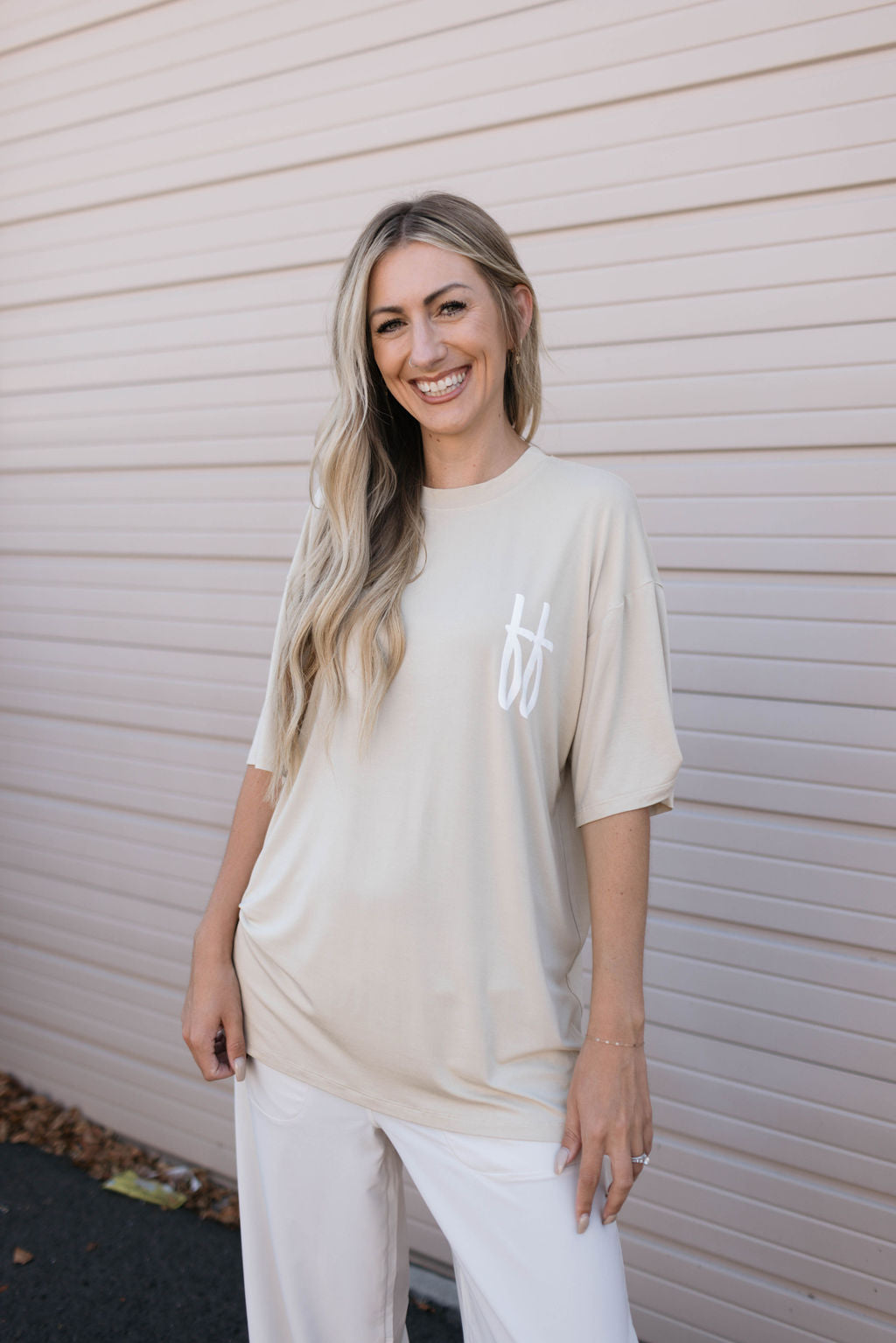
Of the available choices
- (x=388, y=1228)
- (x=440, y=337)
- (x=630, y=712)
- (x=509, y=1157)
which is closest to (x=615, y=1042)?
(x=509, y=1157)

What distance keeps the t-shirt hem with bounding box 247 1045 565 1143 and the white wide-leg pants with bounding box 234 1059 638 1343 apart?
11 mm

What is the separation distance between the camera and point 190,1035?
1.75 m

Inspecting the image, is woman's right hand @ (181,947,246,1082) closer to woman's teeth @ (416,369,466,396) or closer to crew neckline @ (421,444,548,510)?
crew neckline @ (421,444,548,510)

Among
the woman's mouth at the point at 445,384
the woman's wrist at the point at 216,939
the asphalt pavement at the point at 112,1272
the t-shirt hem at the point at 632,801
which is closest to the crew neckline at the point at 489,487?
the woman's mouth at the point at 445,384

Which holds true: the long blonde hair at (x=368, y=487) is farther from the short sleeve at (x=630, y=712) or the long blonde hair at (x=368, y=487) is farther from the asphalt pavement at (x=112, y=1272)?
the asphalt pavement at (x=112, y=1272)

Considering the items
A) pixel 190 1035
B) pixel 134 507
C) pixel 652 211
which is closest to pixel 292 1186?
pixel 190 1035

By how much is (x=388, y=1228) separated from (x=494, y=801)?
0.74 metres

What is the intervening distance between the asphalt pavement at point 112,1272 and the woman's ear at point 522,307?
2.35 meters

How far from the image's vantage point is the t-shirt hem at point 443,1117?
1479mm

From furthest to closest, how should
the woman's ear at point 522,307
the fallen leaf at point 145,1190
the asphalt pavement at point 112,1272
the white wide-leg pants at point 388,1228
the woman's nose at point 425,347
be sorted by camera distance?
the fallen leaf at point 145,1190
the asphalt pavement at point 112,1272
the woman's ear at point 522,307
the woman's nose at point 425,347
the white wide-leg pants at point 388,1228

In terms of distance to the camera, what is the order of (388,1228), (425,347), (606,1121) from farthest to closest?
(388,1228)
(425,347)
(606,1121)

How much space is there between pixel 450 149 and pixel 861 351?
3.67 feet

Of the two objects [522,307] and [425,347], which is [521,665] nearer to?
[425,347]

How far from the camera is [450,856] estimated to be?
150 centimetres
